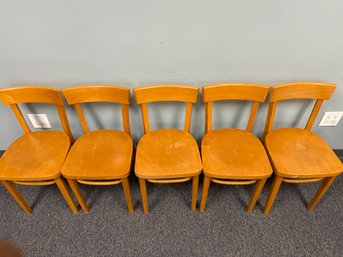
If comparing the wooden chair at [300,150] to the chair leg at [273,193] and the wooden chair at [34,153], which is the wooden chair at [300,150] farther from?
the wooden chair at [34,153]

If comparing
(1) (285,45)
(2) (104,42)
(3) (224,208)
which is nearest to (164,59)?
(2) (104,42)

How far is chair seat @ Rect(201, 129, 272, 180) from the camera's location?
1208 millimetres

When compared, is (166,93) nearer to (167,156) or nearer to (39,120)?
(167,156)

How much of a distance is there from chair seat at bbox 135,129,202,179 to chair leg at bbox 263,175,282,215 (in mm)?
451

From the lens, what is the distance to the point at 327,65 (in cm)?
131

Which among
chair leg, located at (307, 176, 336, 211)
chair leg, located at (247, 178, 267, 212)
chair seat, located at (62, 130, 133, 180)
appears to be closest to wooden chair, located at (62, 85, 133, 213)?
chair seat, located at (62, 130, 133, 180)

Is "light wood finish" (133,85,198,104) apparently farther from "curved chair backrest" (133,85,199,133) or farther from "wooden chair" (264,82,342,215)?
"wooden chair" (264,82,342,215)

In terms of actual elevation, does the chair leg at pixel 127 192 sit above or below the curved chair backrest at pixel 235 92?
below

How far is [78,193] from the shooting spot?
138cm

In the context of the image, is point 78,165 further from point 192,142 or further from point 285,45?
point 285,45

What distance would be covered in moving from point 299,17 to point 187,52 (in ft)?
1.95

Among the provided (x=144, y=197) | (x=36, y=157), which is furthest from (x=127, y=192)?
(x=36, y=157)

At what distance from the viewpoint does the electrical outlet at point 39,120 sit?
158cm

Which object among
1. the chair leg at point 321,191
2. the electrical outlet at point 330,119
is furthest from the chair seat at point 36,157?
the electrical outlet at point 330,119
